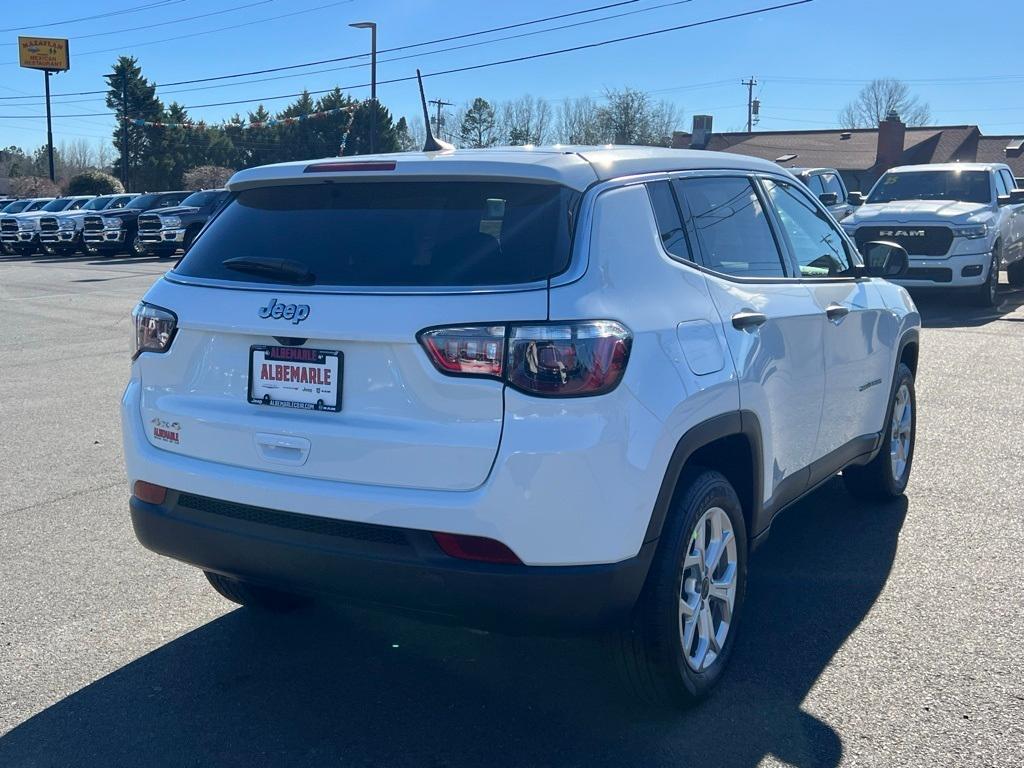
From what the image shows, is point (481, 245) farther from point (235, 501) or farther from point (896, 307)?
point (896, 307)

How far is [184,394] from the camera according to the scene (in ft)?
11.6

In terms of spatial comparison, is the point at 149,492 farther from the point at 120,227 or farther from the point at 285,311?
the point at 120,227

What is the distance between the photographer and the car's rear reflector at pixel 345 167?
3.47 metres

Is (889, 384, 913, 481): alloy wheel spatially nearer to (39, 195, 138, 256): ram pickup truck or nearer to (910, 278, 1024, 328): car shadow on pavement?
(910, 278, 1024, 328): car shadow on pavement

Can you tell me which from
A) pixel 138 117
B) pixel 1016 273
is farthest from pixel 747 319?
pixel 138 117

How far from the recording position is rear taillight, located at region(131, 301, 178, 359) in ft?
11.8

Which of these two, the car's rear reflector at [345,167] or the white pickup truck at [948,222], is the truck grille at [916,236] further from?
the car's rear reflector at [345,167]

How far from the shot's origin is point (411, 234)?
3336 millimetres

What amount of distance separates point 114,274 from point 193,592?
22309 mm

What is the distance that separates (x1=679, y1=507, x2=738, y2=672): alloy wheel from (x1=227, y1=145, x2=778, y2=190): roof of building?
1.19 metres

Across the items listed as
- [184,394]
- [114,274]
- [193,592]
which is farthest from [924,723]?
[114,274]

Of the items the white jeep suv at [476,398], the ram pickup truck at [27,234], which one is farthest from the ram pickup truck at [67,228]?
the white jeep suv at [476,398]

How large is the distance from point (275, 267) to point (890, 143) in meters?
50.7

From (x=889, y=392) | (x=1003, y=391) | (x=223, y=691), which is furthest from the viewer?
(x=1003, y=391)
